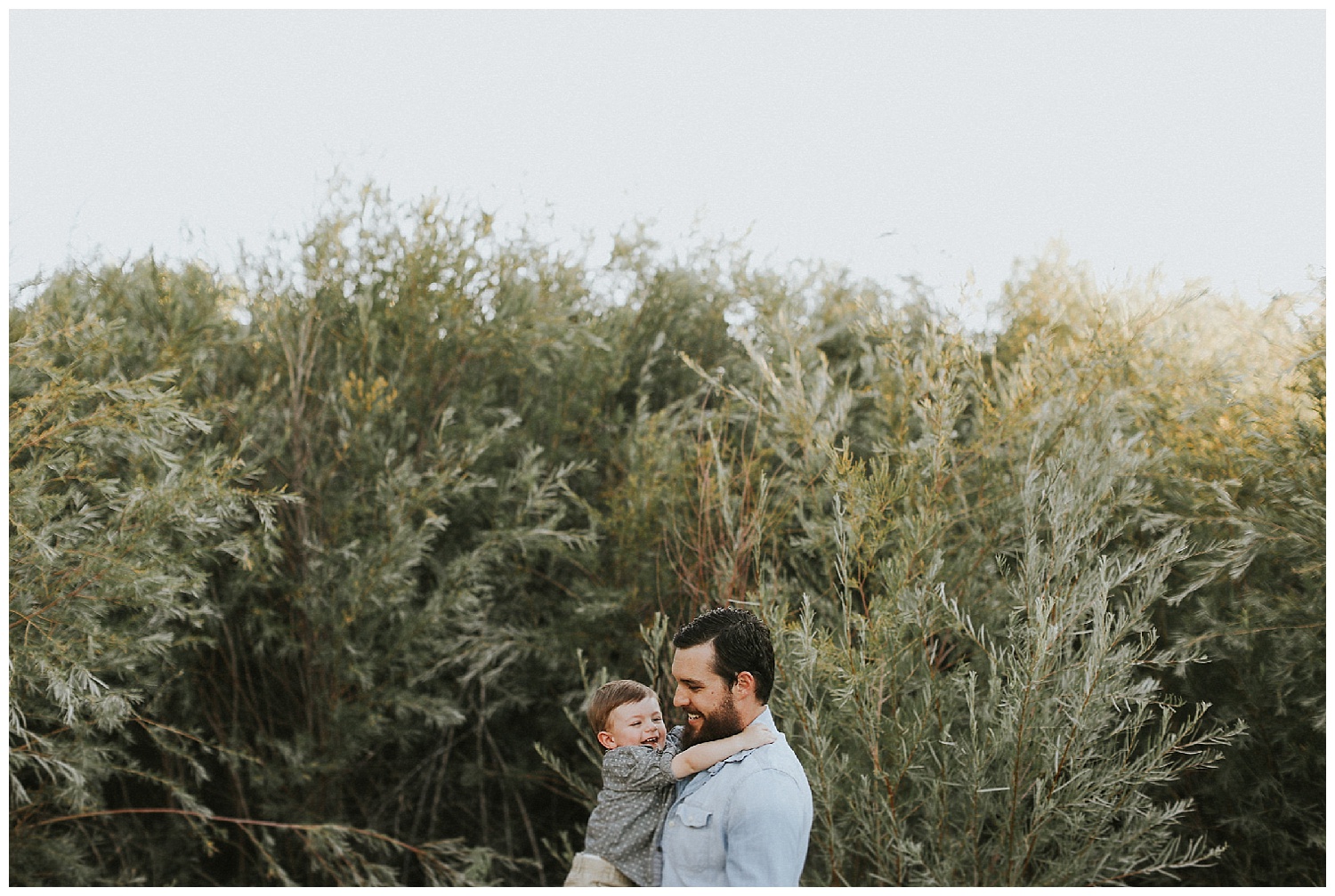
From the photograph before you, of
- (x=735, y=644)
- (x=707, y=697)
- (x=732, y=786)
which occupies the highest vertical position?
(x=735, y=644)

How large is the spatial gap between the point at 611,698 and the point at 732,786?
385 millimetres

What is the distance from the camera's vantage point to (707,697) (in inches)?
72.1

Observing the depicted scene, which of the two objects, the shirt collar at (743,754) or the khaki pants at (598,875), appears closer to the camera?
the shirt collar at (743,754)

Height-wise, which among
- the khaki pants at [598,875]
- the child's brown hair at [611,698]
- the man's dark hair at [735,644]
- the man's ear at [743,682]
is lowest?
the khaki pants at [598,875]

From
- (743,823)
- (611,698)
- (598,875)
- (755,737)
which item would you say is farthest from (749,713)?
(598,875)

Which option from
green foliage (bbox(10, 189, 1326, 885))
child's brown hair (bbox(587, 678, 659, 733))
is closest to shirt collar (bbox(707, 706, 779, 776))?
child's brown hair (bbox(587, 678, 659, 733))

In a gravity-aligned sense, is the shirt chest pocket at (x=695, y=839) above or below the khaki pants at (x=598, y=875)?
above

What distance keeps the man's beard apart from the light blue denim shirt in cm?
5

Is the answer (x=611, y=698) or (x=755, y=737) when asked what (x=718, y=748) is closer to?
(x=755, y=737)

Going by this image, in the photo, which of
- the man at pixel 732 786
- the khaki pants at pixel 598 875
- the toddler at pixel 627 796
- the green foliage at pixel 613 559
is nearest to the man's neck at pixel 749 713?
the man at pixel 732 786

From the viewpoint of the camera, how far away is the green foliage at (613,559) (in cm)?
311

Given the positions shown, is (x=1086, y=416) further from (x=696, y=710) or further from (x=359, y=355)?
(x=359, y=355)

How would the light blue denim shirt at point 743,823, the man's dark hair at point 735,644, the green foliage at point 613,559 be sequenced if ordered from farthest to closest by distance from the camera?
the green foliage at point 613,559 < the man's dark hair at point 735,644 < the light blue denim shirt at point 743,823

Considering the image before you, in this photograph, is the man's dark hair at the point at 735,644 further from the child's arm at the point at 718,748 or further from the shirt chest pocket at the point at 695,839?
the shirt chest pocket at the point at 695,839
